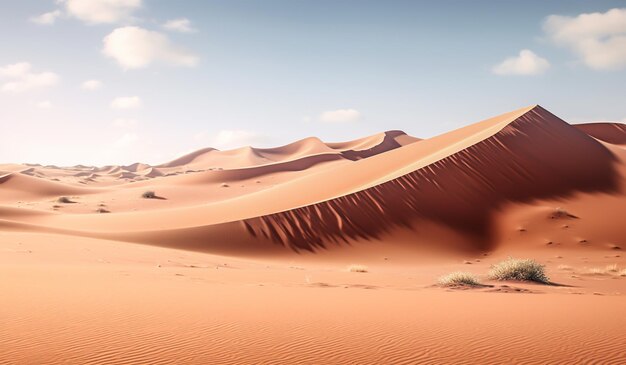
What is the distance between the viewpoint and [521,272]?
49.8 feet

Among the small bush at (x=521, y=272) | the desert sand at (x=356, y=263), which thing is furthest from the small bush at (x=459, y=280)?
the small bush at (x=521, y=272)

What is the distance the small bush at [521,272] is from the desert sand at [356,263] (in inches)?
19.6

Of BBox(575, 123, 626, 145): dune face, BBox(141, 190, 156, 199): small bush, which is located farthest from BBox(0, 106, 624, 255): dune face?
BBox(575, 123, 626, 145): dune face

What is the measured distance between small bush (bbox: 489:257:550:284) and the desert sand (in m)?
0.50

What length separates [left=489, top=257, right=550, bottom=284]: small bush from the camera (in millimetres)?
15094

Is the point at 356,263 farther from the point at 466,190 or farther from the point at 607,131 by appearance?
the point at 607,131

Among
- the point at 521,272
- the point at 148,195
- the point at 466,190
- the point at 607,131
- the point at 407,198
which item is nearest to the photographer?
the point at 521,272

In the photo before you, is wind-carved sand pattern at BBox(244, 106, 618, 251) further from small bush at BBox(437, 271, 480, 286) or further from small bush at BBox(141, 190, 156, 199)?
small bush at BBox(141, 190, 156, 199)

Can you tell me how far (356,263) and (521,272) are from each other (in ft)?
27.1

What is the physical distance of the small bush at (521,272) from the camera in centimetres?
1509

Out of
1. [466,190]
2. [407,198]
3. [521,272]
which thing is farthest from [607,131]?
[521,272]

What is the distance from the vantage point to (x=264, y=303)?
8.94m

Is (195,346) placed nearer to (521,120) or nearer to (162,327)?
(162,327)

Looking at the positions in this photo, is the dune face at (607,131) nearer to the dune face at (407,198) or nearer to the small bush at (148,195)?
the dune face at (407,198)
